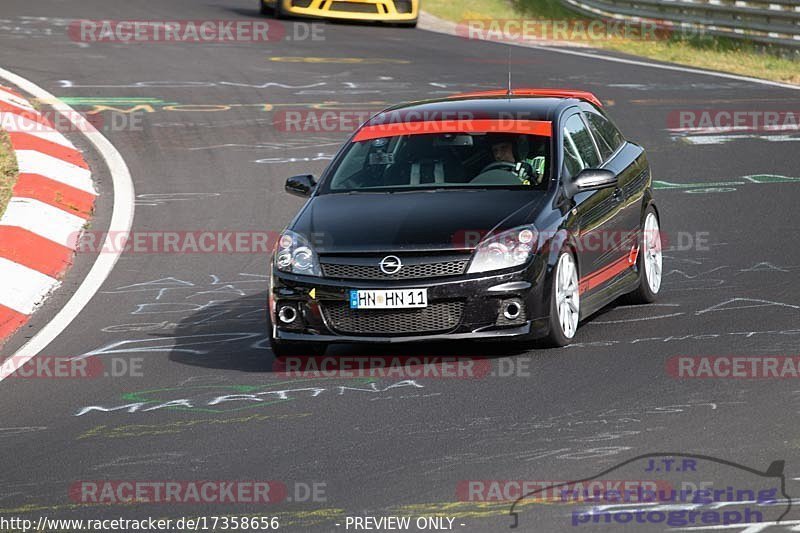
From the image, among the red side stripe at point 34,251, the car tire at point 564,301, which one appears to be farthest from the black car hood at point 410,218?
the red side stripe at point 34,251

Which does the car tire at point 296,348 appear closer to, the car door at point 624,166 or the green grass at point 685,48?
the car door at point 624,166

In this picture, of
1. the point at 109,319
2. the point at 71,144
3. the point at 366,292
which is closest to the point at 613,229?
the point at 366,292

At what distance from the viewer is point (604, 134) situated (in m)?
11.1

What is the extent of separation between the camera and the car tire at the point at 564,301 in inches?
358

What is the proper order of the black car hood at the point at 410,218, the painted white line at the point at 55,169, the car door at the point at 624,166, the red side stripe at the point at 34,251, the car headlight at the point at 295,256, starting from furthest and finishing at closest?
the painted white line at the point at 55,169 < the red side stripe at the point at 34,251 < the car door at the point at 624,166 < the car headlight at the point at 295,256 < the black car hood at the point at 410,218

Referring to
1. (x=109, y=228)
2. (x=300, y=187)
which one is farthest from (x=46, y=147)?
(x=300, y=187)

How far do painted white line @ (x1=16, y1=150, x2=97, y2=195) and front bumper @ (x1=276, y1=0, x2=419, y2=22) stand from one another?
14114 millimetres

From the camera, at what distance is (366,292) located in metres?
8.93

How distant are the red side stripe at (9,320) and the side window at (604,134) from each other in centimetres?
422

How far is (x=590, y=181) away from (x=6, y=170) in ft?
22.6

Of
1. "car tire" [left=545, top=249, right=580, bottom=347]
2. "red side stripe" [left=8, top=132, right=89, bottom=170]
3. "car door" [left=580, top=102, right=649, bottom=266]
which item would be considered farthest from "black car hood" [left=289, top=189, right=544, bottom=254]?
"red side stripe" [left=8, top=132, right=89, bottom=170]

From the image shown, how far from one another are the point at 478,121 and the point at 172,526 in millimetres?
4875

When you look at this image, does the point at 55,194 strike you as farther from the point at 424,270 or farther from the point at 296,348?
the point at 424,270

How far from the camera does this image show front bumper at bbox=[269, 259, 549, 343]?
29.1 ft
